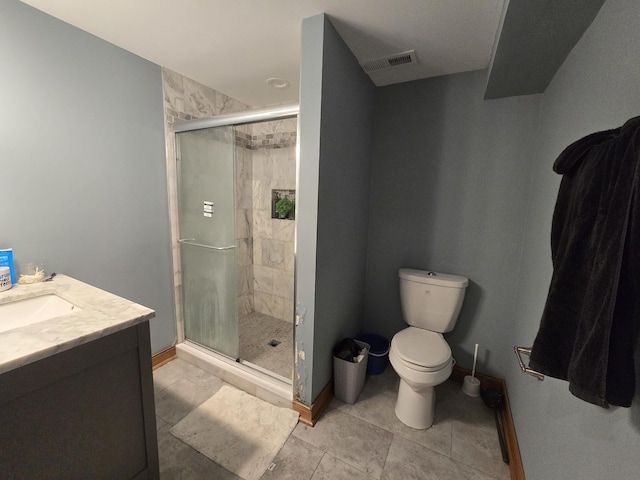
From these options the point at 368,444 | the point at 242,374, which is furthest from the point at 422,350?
the point at 242,374

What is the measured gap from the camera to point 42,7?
4.27ft

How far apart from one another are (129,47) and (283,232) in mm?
1763

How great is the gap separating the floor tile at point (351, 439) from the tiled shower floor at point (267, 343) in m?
0.40

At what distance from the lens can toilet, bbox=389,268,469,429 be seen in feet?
4.90

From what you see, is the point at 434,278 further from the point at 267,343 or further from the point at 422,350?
the point at 267,343

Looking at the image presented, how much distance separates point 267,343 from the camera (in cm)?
241

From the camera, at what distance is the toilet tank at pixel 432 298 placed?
1.77 m

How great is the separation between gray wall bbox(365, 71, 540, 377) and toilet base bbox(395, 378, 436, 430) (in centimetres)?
59

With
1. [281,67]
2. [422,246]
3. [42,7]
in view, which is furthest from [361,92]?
[42,7]

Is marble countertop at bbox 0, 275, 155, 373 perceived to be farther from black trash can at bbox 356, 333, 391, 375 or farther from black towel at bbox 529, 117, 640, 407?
black trash can at bbox 356, 333, 391, 375

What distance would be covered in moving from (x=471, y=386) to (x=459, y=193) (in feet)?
4.46

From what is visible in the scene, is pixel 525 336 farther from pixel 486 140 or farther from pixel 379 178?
pixel 379 178

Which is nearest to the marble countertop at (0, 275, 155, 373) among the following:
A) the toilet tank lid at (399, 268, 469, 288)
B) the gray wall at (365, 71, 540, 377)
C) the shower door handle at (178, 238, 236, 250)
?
the shower door handle at (178, 238, 236, 250)

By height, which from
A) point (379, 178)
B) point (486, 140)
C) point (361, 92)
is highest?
point (361, 92)
